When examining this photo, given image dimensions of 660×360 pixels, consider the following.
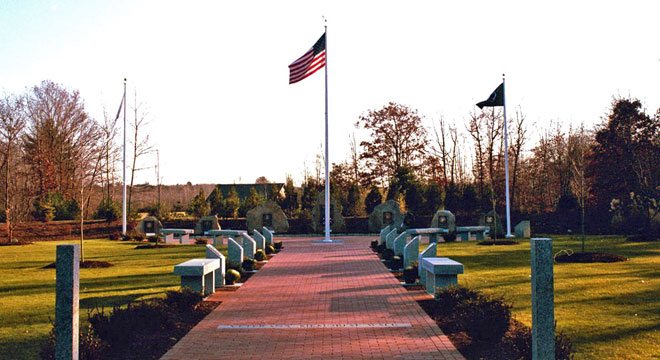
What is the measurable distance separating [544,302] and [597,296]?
6.94m

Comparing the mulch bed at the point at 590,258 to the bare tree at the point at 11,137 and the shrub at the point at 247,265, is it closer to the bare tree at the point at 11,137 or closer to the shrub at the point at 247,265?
the shrub at the point at 247,265

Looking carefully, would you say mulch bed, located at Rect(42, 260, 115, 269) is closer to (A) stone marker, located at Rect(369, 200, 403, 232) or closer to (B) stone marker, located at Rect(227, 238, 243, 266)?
(B) stone marker, located at Rect(227, 238, 243, 266)

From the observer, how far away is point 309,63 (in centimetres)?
2742

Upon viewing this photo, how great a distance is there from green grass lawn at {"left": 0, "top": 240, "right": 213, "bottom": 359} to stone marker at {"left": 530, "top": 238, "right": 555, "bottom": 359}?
224 inches

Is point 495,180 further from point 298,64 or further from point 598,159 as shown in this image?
point 298,64

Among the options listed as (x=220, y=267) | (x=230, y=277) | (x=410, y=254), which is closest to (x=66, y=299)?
(x=220, y=267)

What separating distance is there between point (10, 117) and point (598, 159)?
38350 mm

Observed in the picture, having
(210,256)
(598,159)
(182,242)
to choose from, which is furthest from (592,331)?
(598,159)

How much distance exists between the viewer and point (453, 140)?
55188 mm

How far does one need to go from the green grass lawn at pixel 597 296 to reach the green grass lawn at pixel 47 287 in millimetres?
6771

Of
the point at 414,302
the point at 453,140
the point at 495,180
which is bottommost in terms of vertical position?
the point at 414,302

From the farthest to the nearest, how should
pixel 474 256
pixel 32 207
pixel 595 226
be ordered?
pixel 32 207 < pixel 595 226 < pixel 474 256

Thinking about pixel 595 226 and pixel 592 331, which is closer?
pixel 592 331

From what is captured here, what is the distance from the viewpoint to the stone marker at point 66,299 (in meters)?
5.58
